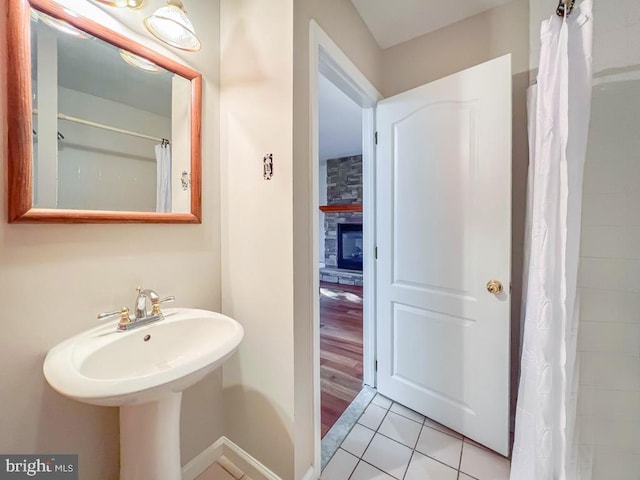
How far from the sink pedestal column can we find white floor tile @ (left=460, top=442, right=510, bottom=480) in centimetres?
131

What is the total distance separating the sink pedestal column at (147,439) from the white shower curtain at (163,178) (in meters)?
0.72

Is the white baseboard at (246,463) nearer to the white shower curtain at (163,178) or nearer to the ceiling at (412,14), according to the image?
the white shower curtain at (163,178)

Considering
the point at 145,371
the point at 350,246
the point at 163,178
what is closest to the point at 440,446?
the point at 145,371

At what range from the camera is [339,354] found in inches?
92.2

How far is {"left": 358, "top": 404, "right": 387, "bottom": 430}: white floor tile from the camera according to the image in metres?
1.50

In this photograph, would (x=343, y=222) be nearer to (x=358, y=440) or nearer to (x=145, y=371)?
(x=358, y=440)

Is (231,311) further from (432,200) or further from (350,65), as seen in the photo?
(350,65)

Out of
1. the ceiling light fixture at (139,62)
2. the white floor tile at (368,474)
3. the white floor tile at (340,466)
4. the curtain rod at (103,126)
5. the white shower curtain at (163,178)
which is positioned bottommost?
the white floor tile at (340,466)

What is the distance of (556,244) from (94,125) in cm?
171

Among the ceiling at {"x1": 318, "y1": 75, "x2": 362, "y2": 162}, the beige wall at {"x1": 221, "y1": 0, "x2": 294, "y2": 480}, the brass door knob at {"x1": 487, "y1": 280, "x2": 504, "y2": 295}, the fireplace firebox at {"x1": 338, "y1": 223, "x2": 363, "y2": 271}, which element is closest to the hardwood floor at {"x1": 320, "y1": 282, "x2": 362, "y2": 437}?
the beige wall at {"x1": 221, "y1": 0, "x2": 294, "y2": 480}

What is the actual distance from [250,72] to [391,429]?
2.00 m

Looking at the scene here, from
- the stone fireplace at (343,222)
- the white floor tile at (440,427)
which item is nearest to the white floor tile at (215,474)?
the white floor tile at (440,427)

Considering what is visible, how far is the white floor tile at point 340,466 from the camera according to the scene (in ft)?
3.90

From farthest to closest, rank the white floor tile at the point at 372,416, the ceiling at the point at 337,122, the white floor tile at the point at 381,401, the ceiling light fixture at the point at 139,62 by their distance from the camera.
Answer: the ceiling at the point at 337,122 < the white floor tile at the point at 381,401 < the white floor tile at the point at 372,416 < the ceiling light fixture at the point at 139,62
